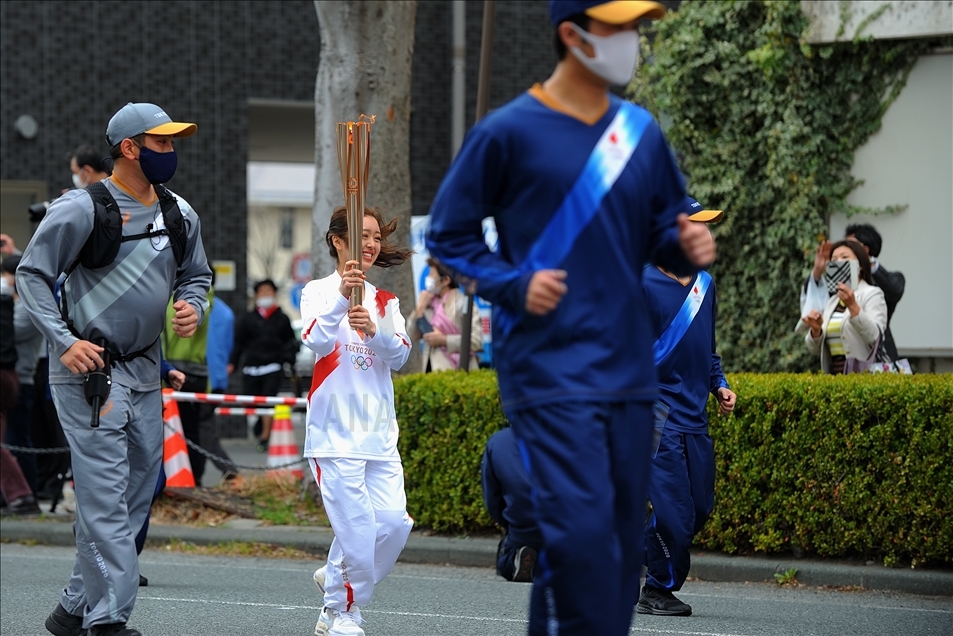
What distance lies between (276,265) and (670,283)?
65462 mm

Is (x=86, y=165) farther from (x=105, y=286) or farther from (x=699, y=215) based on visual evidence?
(x=699, y=215)

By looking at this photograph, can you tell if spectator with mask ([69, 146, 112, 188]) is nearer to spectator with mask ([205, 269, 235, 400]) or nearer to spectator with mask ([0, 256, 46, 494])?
spectator with mask ([0, 256, 46, 494])

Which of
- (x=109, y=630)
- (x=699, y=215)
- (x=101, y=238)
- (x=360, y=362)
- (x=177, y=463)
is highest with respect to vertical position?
(x=699, y=215)

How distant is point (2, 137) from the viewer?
17828mm

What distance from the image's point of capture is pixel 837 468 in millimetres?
8523

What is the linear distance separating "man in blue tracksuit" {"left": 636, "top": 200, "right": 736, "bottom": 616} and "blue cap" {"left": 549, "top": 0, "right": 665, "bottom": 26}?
2.97 metres

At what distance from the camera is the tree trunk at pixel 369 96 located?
10969 millimetres

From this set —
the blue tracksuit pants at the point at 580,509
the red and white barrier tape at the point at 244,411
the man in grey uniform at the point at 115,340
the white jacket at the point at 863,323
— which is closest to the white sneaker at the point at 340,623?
the man in grey uniform at the point at 115,340

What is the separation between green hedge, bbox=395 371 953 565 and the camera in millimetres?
8297

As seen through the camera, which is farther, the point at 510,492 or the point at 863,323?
the point at 863,323

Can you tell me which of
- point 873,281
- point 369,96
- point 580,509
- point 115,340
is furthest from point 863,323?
point 580,509

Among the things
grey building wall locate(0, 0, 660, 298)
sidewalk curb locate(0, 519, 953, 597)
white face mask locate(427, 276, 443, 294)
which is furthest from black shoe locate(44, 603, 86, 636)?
grey building wall locate(0, 0, 660, 298)

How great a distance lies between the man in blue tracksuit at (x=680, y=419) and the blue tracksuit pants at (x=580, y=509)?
2954 millimetres

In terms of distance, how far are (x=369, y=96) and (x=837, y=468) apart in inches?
188
